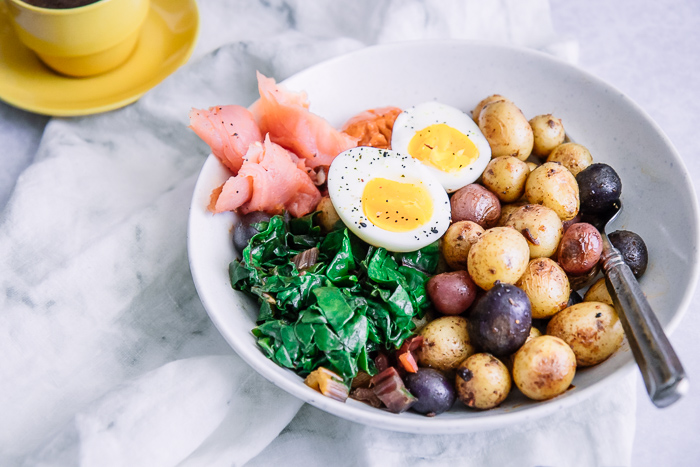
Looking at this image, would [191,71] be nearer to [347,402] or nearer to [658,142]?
[347,402]

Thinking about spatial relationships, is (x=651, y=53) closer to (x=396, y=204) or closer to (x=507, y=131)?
(x=507, y=131)

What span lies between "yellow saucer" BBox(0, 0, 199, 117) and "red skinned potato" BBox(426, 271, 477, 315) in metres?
1.48

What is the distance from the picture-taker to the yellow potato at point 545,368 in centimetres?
148

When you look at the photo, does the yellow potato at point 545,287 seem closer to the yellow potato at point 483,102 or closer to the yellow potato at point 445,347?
the yellow potato at point 445,347

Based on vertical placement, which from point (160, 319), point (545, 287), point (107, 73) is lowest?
point (160, 319)

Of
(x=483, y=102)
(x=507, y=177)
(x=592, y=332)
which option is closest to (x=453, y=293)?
(x=592, y=332)

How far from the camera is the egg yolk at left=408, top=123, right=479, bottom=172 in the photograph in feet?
6.66

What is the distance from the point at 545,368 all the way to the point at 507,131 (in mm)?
842

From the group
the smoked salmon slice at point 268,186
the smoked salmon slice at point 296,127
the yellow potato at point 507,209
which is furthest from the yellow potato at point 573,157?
the smoked salmon slice at point 268,186

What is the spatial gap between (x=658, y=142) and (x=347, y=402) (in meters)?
1.26

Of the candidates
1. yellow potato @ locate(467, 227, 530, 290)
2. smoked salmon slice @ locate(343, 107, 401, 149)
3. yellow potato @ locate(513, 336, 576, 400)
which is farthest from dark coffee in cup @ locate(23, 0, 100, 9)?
yellow potato @ locate(513, 336, 576, 400)

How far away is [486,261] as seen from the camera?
1633mm

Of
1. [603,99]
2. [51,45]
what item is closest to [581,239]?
[603,99]

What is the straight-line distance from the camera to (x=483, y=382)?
1.52 metres
